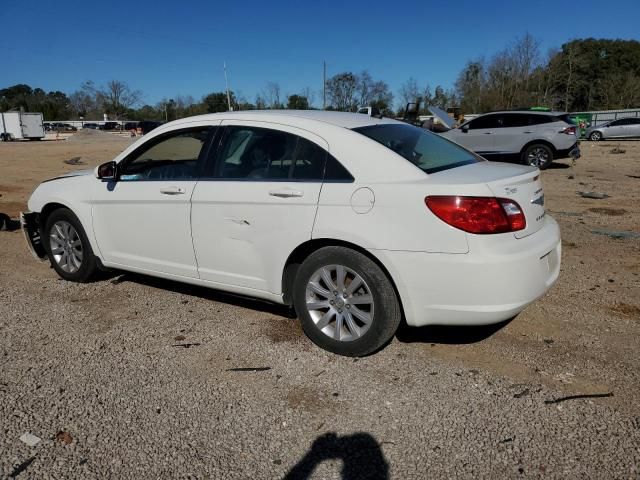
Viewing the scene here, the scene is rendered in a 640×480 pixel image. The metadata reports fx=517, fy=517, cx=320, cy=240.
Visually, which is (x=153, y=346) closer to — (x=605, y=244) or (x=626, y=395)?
(x=626, y=395)

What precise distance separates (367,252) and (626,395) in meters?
1.74

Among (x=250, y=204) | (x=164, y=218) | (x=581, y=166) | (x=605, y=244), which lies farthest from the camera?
(x=581, y=166)

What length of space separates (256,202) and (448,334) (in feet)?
5.78

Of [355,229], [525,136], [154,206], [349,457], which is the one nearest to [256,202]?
[355,229]

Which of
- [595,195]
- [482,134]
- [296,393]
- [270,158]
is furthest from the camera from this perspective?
[482,134]

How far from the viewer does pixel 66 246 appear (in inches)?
204

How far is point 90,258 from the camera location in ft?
16.4

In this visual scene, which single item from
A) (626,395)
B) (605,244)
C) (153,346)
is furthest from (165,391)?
(605,244)

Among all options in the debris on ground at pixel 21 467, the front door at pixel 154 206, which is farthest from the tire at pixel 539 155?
the debris on ground at pixel 21 467

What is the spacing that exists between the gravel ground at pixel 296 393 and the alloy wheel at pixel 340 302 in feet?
0.71

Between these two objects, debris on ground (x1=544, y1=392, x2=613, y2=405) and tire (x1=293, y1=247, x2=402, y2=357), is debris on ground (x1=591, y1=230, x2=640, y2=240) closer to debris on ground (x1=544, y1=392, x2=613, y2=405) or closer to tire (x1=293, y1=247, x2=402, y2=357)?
debris on ground (x1=544, y1=392, x2=613, y2=405)

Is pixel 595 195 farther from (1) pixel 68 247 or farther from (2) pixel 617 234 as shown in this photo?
(1) pixel 68 247

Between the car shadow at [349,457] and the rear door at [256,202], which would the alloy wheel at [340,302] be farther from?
the car shadow at [349,457]

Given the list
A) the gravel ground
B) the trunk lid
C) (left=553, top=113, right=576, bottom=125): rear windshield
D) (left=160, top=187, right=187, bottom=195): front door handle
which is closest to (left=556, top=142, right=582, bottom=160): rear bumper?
(left=553, top=113, right=576, bottom=125): rear windshield
